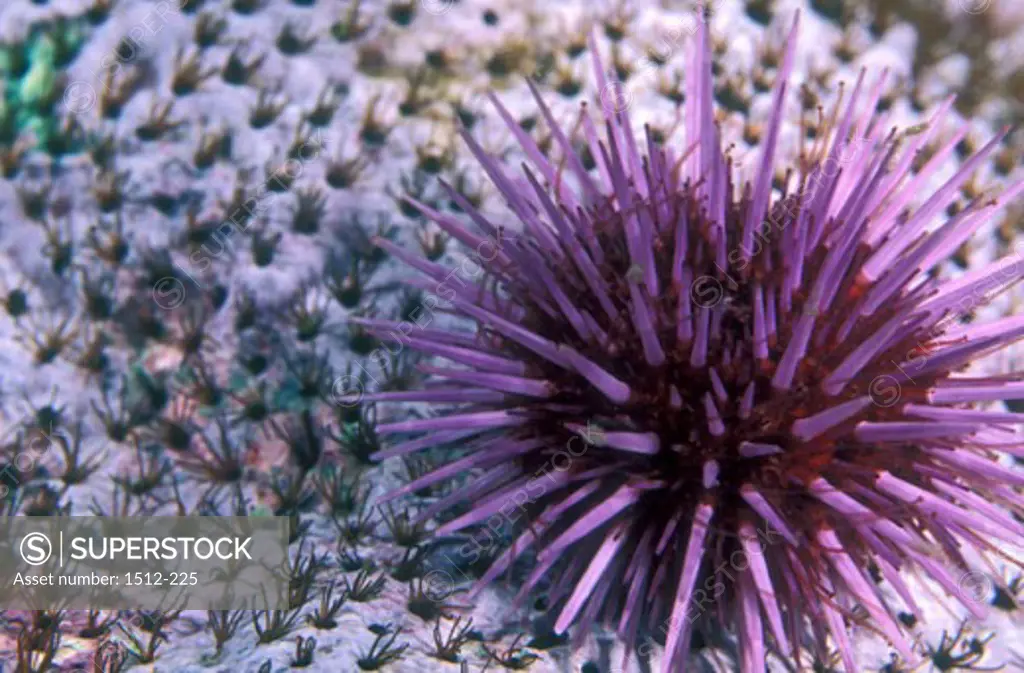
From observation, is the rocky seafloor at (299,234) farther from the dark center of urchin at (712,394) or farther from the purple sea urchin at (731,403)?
the dark center of urchin at (712,394)

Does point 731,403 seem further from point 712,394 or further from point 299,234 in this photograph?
point 299,234

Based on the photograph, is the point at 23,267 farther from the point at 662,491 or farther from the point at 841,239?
the point at 841,239

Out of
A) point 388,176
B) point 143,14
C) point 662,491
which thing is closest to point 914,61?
point 388,176
